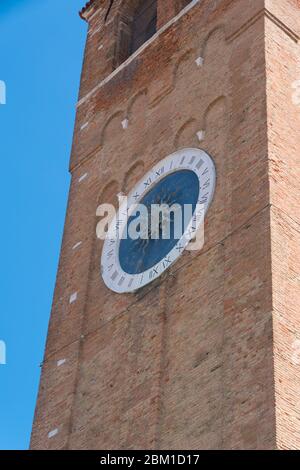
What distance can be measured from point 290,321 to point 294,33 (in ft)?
18.7

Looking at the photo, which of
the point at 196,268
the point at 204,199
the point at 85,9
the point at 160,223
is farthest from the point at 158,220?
the point at 85,9

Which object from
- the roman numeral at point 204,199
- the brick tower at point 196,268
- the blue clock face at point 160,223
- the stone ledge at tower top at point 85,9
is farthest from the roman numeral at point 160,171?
the stone ledge at tower top at point 85,9

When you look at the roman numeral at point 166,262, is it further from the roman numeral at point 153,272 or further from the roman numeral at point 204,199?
A: the roman numeral at point 204,199

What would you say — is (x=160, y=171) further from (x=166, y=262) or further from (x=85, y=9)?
(x=85, y=9)

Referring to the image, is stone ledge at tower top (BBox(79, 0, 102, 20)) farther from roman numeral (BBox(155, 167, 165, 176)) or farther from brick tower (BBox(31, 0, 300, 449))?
roman numeral (BBox(155, 167, 165, 176))

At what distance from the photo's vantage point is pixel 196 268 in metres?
19.7

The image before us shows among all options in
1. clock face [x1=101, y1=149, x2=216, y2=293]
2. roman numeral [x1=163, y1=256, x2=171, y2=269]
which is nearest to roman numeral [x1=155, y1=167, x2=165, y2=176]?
clock face [x1=101, y1=149, x2=216, y2=293]

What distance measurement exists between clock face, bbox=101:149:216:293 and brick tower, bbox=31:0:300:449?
8.5 inches

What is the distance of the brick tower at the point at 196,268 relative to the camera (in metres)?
17.9

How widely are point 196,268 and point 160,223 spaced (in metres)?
1.58

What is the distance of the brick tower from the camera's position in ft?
58.6

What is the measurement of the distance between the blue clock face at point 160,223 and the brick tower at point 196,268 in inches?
18.6

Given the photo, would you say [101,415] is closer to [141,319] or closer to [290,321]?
[141,319]

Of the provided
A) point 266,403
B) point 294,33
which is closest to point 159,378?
point 266,403
